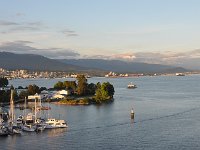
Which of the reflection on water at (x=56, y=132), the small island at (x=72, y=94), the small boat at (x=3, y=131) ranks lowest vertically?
the reflection on water at (x=56, y=132)

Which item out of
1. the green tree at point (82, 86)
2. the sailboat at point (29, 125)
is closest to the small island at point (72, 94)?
the green tree at point (82, 86)

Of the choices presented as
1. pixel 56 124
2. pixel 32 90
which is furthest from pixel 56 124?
pixel 32 90

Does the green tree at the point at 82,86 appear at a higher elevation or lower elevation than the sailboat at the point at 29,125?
higher

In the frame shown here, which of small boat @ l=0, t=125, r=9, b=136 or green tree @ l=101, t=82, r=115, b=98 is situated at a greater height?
green tree @ l=101, t=82, r=115, b=98

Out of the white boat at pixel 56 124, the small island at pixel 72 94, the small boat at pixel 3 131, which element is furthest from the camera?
the small island at pixel 72 94

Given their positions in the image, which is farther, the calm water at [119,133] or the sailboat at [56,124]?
the sailboat at [56,124]

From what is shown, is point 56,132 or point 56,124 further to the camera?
point 56,124

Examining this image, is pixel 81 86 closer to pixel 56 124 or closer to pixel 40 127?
pixel 56 124

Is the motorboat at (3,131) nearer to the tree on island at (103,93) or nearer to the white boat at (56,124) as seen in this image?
the white boat at (56,124)

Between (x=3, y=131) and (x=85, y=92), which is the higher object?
(x=85, y=92)

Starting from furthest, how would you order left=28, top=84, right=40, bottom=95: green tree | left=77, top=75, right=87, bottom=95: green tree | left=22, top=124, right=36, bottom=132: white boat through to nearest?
1. left=77, top=75, right=87, bottom=95: green tree
2. left=28, top=84, right=40, bottom=95: green tree
3. left=22, top=124, right=36, bottom=132: white boat

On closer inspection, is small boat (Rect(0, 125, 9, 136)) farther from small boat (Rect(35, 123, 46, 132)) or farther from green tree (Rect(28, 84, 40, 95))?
green tree (Rect(28, 84, 40, 95))

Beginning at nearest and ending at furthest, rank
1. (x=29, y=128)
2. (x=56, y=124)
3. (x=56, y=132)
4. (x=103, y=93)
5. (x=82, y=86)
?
1. (x=56, y=132)
2. (x=29, y=128)
3. (x=56, y=124)
4. (x=103, y=93)
5. (x=82, y=86)

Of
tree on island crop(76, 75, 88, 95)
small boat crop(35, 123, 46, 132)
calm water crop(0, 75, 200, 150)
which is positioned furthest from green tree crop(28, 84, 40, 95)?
small boat crop(35, 123, 46, 132)
